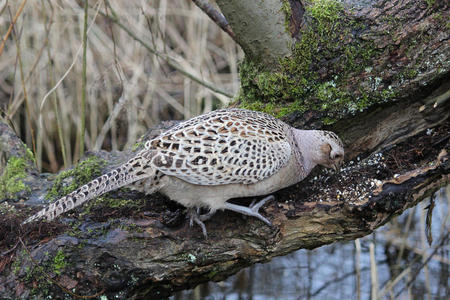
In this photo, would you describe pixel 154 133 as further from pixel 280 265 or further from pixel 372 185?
pixel 280 265

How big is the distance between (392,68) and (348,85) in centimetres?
35

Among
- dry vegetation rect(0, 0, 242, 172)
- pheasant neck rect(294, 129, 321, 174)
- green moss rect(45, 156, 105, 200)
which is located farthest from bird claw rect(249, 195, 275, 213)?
dry vegetation rect(0, 0, 242, 172)

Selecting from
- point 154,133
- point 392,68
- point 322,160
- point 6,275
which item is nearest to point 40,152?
point 154,133

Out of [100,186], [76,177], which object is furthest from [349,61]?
[76,177]

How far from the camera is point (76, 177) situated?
4.23 m

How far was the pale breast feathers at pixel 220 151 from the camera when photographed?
355cm

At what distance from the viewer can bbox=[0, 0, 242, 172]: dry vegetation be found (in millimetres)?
7359

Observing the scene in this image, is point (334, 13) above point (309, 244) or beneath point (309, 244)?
above

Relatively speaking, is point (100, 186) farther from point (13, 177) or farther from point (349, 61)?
point (349, 61)

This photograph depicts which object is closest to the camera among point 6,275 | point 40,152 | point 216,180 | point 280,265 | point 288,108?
point 6,275

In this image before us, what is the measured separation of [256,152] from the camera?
3.66 metres

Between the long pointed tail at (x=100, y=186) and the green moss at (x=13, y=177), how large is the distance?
0.68 metres

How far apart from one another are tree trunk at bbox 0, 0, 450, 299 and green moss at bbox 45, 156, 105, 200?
0.07 feet

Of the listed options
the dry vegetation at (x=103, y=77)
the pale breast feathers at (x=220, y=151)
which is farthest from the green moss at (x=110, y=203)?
the dry vegetation at (x=103, y=77)
